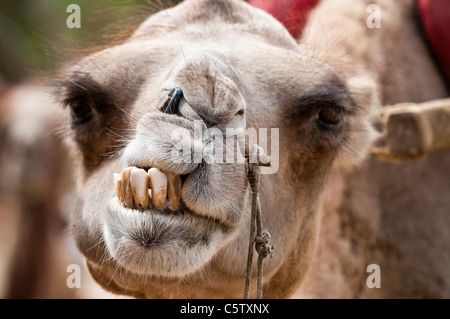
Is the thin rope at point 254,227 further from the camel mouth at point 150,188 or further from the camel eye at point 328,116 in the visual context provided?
the camel eye at point 328,116

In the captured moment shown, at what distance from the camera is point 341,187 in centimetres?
415

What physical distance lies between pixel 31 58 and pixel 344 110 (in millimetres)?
12573

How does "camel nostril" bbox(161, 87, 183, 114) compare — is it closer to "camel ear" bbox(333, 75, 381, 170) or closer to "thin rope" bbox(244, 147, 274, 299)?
"thin rope" bbox(244, 147, 274, 299)

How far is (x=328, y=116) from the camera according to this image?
314cm

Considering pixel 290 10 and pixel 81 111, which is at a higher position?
pixel 290 10

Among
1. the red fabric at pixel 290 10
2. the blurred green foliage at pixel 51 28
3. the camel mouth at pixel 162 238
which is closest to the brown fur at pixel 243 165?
the camel mouth at pixel 162 238

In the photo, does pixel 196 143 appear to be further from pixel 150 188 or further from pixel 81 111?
pixel 81 111

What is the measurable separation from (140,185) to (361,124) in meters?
1.95

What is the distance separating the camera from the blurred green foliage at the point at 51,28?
3627mm

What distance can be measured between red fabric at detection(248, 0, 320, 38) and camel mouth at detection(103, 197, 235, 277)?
1.90 meters

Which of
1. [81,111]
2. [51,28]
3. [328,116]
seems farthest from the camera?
[51,28]

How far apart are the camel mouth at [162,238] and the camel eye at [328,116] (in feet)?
3.40

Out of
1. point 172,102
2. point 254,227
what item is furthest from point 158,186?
point 254,227

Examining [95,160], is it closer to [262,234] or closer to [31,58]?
[262,234]
